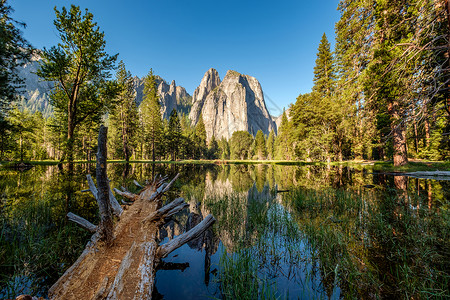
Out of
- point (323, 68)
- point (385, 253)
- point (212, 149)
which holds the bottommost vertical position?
point (385, 253)

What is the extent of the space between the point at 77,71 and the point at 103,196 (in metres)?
19.2

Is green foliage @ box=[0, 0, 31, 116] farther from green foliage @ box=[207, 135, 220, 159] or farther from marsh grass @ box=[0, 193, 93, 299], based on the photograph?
green foliage @ box=[207, 135, 220, 159]

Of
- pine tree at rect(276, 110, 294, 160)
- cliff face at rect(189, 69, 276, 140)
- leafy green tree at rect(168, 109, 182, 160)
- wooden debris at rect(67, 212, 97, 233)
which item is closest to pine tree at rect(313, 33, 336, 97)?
pine tree at rect(276, 110, 294, 160)

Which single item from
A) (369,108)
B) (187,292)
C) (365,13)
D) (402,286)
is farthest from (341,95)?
(187,292)

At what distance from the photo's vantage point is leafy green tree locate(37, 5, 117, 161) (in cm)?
1419

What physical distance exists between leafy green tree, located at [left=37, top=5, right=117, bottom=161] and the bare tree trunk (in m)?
15.1

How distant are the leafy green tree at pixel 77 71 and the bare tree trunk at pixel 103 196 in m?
15.1

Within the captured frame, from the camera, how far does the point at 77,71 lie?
50.9 ft

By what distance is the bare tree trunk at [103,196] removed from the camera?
2.84 meters

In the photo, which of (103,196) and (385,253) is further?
(385,253)

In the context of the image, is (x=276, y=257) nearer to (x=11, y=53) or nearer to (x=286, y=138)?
Result: (x=11, y=53)

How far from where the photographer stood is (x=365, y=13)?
523 inches

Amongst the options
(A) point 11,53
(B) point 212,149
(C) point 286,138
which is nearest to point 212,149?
(B) point 212,149

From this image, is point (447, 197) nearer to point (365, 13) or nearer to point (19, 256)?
point (19, 256)
